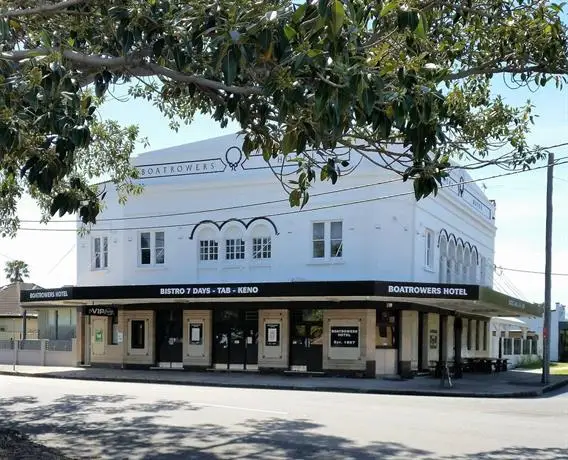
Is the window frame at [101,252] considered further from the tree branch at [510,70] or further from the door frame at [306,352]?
the tree branch at [510,70]

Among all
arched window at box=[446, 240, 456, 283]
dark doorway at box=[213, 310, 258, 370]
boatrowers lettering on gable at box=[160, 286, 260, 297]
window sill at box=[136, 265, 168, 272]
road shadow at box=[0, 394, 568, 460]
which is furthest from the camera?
arched window at box=[446, 240, 456, 283]

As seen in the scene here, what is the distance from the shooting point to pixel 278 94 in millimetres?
6016

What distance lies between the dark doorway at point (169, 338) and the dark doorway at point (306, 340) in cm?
509

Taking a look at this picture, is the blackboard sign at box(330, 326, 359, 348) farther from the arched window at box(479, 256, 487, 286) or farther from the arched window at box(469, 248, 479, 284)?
the arched window at box(479, 256, 487, 286)

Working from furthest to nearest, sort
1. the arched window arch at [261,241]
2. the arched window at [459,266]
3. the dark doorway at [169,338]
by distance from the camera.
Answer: the arched window at [459,266], the dark doorway at [169,338], the arched window arch at [261,241]

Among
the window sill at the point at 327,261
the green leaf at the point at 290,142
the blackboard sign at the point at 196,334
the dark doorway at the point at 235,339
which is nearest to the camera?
the green leaf at the point at 290,142

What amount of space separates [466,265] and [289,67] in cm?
3115

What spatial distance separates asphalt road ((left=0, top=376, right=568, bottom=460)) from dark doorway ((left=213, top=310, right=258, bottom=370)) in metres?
8.41

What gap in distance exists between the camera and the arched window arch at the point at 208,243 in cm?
3061

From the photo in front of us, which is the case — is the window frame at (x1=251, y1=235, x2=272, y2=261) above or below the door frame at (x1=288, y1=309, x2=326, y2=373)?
above

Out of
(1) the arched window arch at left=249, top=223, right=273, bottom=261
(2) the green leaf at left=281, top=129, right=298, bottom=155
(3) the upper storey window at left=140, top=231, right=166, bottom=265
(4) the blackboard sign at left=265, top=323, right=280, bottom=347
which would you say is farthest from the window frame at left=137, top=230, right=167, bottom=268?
(2) the green leaf at left=281, top=129, right=298, bottom=155

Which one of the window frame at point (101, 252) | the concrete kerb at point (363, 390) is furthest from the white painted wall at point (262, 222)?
the concrete kerb at point (363, 390)

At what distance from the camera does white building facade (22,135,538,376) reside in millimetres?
26906

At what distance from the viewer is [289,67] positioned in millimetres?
5984
